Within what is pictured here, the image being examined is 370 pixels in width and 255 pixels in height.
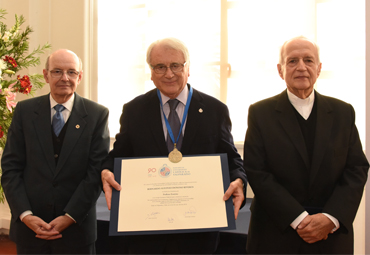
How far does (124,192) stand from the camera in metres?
1.75

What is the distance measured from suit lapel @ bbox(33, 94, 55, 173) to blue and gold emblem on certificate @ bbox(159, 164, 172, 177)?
2.56ft

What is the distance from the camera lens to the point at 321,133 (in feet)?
5.79

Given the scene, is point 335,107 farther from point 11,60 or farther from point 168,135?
point 11,60

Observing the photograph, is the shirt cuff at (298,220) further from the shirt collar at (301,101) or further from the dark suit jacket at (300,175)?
the shirt collar at (301,101)

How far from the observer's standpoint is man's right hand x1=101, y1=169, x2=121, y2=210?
1754 millimetres

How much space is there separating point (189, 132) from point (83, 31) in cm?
337

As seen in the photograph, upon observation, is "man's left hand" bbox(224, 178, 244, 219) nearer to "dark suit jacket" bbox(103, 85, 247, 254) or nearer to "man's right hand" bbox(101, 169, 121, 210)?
"dark suit jacket" bbox(103, 85, 247, 254)

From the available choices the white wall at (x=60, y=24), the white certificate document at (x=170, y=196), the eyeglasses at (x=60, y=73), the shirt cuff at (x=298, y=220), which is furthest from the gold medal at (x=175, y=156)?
the white wall at (x=60, y=24)

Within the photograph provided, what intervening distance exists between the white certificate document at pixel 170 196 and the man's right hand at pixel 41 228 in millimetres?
560

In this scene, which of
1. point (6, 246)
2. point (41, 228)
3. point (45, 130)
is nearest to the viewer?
point (41, 228)

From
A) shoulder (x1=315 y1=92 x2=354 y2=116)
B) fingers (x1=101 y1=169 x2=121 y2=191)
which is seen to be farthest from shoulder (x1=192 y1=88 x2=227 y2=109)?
fingers (x1=101 y1=169 x2=121 y2=191)

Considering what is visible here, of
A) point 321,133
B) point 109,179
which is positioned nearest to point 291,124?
point 321,133

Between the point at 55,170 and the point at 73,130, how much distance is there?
0.28m

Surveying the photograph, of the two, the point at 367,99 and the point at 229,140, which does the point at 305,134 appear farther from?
the point at 367,99
